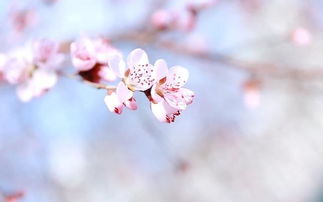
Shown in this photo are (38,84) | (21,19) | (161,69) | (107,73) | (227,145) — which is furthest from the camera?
(227,145)

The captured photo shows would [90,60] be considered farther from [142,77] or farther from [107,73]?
[142,77]

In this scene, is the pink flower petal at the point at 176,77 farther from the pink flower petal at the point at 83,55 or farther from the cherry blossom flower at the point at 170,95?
the pink flower petal at the point at 83,55

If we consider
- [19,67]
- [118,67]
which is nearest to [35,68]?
[19,67]

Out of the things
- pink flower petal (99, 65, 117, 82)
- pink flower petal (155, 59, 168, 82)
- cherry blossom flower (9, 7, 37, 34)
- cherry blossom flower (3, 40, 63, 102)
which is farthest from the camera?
cherry blossom flower (9, 7, 37, 34)

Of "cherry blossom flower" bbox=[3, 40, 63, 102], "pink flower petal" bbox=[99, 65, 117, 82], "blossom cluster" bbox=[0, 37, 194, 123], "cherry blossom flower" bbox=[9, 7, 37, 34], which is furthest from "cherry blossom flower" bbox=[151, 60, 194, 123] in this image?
"cherry blossom flower" bbox=[9, 7, 37, 34]

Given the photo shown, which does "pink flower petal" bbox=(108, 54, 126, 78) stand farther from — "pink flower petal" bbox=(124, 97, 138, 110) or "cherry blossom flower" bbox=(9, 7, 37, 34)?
"cherry blossom flower" bbox=(9, 7, 37, 34)

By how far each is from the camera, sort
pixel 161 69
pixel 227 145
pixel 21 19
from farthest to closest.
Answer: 1. pixel 227 145
2. pixel 21 19
3. pixel 161 69

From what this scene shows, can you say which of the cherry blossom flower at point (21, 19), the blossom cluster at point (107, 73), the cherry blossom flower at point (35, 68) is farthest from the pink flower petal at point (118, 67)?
the cherry blossom flower at point (21, 19)

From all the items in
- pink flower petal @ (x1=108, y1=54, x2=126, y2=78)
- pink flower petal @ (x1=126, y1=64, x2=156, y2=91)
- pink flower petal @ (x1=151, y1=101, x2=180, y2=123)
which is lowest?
pink flower petal @ (x1=151, y1=101, x2=180, y2=123)

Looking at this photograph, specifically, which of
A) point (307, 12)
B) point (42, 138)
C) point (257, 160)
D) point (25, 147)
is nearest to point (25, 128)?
point (42, 138)
